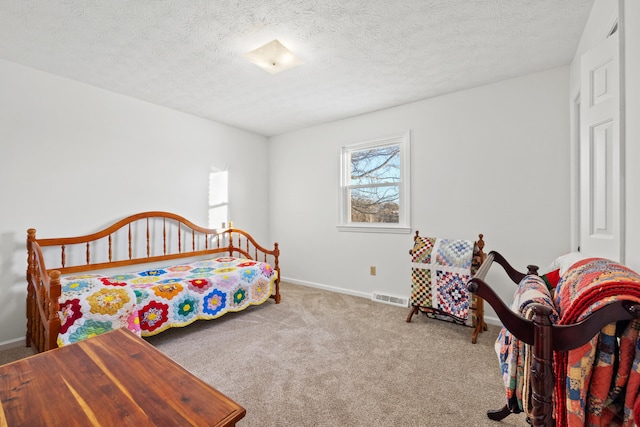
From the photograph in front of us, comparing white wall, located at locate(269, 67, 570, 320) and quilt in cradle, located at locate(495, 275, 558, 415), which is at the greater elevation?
white wall, located at locate(269, 67, 570, 320)

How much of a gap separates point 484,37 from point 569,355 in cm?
212

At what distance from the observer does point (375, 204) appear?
364cm

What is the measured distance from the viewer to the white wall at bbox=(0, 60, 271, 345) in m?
2.36

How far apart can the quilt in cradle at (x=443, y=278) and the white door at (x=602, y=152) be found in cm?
98

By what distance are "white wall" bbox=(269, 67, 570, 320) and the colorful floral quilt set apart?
1107 mm

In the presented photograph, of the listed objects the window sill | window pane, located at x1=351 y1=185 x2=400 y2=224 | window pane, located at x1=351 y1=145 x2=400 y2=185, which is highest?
window pane, located at x1=351 y1=145 x2=400 y2=185

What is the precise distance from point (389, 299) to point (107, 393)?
290 cm

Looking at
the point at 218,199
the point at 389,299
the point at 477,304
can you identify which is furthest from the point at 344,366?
the point at 218,199

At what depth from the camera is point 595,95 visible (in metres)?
1.47

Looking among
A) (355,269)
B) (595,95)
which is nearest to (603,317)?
(595,95)

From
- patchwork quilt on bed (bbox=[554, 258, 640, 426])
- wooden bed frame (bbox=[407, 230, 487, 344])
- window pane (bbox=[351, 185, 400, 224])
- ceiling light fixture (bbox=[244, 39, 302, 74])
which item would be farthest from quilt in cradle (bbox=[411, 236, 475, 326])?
ceiling light fixture (bbox=[244, 39, 302, 74])

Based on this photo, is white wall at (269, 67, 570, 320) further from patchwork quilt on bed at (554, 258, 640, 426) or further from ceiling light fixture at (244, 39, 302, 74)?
patchwork quilt on bed at (554, 258, 640, 426)

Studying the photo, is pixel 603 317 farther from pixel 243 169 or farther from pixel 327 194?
pixel 243 169

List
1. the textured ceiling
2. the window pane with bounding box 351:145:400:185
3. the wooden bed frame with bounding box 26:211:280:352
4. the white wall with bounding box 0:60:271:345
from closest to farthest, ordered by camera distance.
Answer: the textured ceiling → the wooden bed frame with bounding box 26:211:280:352 → the white wall with bounding box 0:60:271:345 → the window pane with bounding box 351:145:400:185
